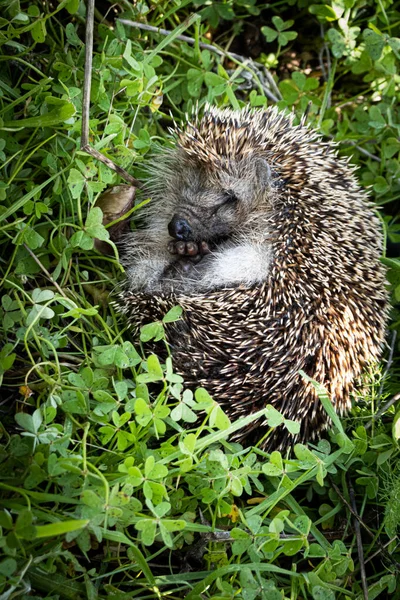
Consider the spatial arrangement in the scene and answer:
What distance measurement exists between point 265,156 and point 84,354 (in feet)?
4.50

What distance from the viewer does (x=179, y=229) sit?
3.32m

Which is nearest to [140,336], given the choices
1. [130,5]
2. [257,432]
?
[257,432]

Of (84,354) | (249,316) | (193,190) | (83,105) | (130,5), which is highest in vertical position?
(130,5)

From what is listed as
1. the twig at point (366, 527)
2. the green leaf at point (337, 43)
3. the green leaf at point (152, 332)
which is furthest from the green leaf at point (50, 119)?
the twig at point (366, 527)

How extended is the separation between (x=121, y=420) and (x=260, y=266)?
40.2 inches

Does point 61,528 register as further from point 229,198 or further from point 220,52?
point 220,52

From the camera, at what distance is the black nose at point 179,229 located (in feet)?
10.9

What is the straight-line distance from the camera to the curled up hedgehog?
2.89 meters

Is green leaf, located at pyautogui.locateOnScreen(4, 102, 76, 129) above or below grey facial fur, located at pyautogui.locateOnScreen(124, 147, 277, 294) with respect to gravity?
above

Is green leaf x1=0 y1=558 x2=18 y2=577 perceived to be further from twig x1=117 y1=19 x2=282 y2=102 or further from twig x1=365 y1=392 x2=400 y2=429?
twig x1=117 y1=19 x2=282 y2=102

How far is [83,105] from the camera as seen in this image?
2898 mm

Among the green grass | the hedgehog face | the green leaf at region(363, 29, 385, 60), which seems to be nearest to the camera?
the green grass

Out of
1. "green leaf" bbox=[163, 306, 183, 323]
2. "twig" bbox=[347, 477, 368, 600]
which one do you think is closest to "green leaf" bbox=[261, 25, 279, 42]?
"green leaf" bbox=[163, 306, 183, 323]

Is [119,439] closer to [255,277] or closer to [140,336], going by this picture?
[140,336]
